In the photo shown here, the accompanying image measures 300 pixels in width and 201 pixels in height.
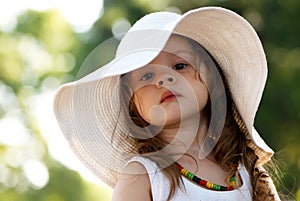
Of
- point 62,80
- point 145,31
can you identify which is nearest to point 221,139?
point 145,31

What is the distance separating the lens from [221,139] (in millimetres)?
→ 1468

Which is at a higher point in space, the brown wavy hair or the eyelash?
the eyelash

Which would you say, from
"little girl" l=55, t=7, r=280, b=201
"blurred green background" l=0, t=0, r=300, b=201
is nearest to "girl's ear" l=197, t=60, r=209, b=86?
"little girl" l=55, t=7, r=280, b=201

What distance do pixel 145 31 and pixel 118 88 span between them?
0.39 feet

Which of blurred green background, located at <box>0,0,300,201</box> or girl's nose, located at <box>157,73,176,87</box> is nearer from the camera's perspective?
girl's nose, located at <box>157,73,176,87</box>

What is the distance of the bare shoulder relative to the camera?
134cm

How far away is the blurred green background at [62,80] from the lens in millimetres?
3566

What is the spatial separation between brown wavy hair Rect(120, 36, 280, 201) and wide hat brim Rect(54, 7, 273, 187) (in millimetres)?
16

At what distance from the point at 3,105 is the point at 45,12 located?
559 millimetres

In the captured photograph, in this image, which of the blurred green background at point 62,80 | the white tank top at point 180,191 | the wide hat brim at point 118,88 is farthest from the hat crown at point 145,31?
the blurred green background at point 62,80

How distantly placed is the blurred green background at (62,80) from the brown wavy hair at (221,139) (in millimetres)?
1655

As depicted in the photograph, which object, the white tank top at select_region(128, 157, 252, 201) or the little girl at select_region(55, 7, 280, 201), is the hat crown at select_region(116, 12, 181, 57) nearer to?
the little girl at select_region(55, 7, 280, 201)

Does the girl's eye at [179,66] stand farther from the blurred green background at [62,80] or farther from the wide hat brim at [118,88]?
the blurred green background at [62,80]

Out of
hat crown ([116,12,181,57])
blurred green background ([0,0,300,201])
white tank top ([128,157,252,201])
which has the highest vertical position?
hat crown ([116,12,181,57])
